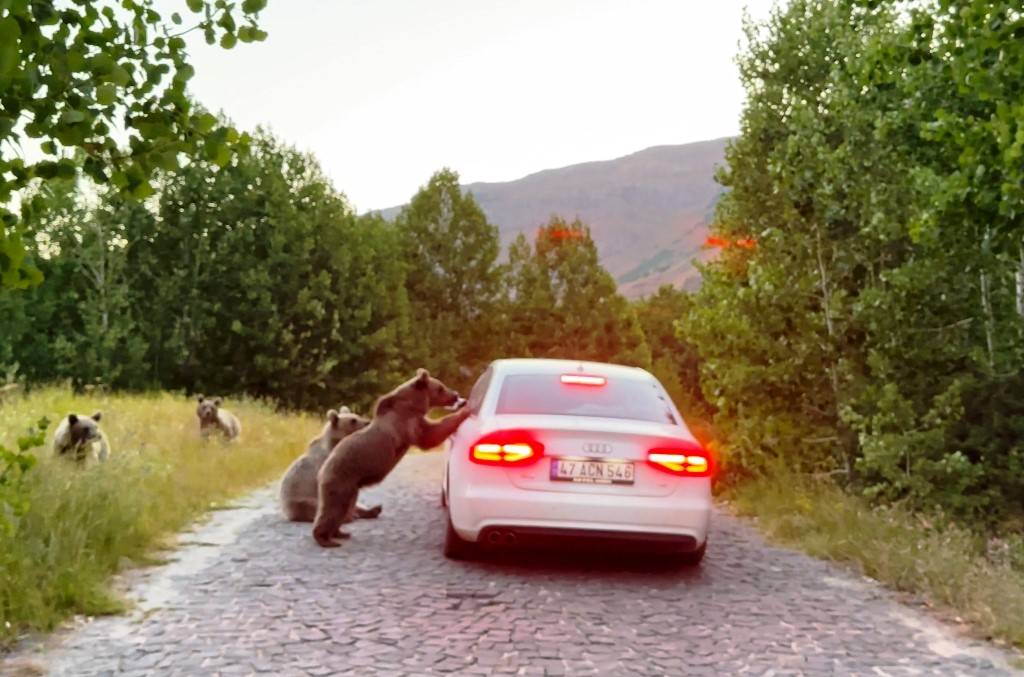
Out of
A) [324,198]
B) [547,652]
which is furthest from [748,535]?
[324,198]

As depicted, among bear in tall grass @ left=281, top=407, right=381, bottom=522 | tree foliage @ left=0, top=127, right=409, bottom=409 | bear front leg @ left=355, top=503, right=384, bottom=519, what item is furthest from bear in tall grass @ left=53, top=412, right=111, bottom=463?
tree foliage @ left=0, top=127, right=409, bottom=409

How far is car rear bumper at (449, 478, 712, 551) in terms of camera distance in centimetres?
804

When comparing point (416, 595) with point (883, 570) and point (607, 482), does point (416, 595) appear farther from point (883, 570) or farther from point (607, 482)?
point (883, 570)

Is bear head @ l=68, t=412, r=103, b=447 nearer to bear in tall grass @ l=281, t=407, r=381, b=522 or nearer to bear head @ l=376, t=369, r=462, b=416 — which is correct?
bear in tall grass @ l=281, t=407, r=381, b=522

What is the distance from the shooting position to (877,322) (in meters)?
11.7

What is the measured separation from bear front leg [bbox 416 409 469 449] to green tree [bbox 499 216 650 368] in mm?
52635

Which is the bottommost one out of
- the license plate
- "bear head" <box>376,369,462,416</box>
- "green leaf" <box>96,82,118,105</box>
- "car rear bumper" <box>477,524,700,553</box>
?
"car rear bumper" <box>477,524,700,553</box>

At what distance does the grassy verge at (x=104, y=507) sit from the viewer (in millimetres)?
6871

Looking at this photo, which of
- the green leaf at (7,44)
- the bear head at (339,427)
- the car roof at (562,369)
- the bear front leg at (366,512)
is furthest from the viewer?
the bear front leg at (366,512)

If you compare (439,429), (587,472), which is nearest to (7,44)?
(587,472)

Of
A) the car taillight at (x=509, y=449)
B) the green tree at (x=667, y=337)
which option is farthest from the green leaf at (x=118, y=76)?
the green tree at (x=667, y=337)

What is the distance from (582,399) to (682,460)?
4.06ft

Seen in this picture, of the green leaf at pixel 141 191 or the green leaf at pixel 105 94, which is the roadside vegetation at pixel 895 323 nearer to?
the green leaf at pixel 141 191

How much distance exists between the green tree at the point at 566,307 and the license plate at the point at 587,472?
5445 cm
